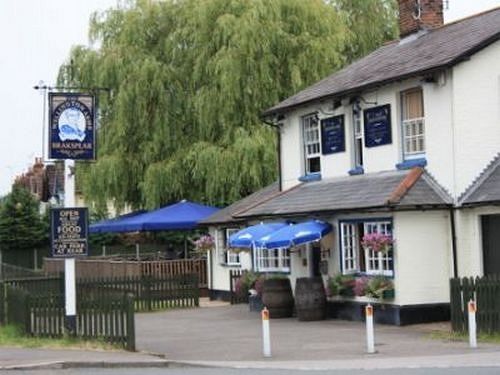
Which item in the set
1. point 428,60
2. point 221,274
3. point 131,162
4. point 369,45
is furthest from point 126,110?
point 428,60

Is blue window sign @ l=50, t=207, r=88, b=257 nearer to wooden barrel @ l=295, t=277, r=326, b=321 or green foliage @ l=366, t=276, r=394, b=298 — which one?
wooden barrel @ l=295, t=277, r=326, b=321

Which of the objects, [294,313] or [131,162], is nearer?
[294,313]

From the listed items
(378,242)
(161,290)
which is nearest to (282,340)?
(378,242)

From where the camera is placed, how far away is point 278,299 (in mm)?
23734

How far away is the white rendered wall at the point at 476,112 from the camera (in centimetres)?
2038

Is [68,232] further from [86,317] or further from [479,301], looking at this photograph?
[479,301]

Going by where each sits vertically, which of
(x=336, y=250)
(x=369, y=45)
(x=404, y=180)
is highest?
(x=369, y=45)

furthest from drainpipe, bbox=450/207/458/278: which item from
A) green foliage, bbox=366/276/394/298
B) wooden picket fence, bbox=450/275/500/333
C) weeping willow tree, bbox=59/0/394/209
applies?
weeping willow tree, bbox=59/0/394/209

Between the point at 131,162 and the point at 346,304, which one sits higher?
the point at 131,162

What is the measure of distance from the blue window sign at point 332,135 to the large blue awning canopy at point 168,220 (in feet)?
25.9

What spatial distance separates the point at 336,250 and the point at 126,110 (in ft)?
52.4

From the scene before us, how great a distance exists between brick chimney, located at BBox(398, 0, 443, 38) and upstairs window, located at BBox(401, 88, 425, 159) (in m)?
4.29

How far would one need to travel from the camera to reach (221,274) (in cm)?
3131

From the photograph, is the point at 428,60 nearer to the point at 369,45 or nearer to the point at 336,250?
the point at 336,250
